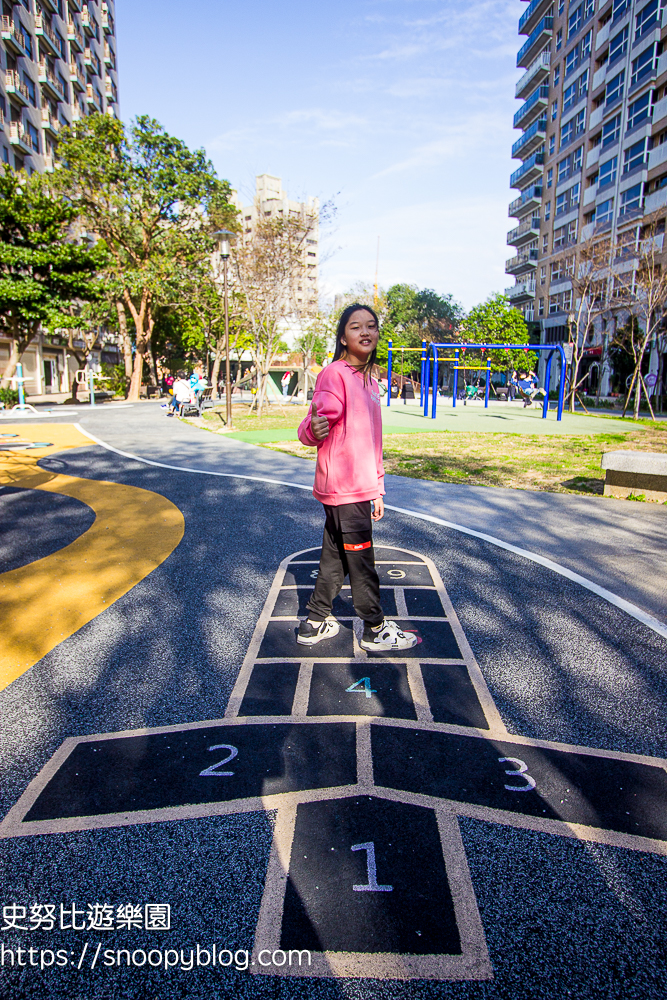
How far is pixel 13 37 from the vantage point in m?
37.6

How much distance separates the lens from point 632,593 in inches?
177

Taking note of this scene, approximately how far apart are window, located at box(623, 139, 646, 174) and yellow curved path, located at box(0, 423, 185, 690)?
39591mm

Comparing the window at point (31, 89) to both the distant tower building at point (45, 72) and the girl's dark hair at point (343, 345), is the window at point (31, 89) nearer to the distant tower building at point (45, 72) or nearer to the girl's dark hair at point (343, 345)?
the distant tower building at point (45, 72)

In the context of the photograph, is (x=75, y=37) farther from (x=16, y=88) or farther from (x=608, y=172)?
(x=608, y=172)

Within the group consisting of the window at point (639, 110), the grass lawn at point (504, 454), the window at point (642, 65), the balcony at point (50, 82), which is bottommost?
the grass lawn at point (504, 454)

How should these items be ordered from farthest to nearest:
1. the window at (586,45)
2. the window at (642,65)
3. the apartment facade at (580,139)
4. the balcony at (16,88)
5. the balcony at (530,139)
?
1. the balcony at (530,139)
2. the window at (586,45)
3. the balcony at (16,88)
4. the apartment facade at (580,139)
5. the window at (642,65)

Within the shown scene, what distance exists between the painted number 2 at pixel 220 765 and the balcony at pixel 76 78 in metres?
61.3

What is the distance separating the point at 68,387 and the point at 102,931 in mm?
55497

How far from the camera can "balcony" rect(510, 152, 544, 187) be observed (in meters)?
53.8

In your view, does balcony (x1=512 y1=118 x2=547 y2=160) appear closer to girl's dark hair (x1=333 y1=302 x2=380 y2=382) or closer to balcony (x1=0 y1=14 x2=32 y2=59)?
balcony (x1=0 y1=14 x2=32 y2=59)

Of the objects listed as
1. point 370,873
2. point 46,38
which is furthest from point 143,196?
point 370,873

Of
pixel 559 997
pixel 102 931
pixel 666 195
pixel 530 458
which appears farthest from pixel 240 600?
pixel 666 195

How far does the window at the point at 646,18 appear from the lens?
114 feet

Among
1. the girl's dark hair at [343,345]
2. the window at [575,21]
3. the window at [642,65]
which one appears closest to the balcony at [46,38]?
the window at [575,21]
